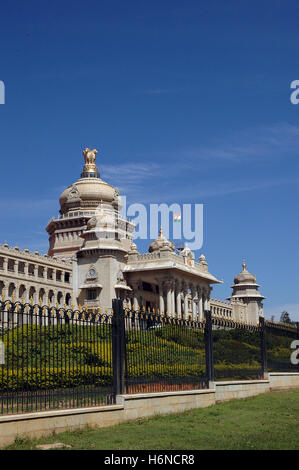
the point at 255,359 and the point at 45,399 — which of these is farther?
the point at 255,359

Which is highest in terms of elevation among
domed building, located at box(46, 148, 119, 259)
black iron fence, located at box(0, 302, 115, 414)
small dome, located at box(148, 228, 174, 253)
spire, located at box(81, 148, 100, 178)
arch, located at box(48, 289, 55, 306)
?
spire, located at box(81, 148, 100, 178)

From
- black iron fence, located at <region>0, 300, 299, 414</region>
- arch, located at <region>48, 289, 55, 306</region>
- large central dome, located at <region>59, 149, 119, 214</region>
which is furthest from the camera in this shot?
large central dome, located at <region>59, 149, 119, 214</region>

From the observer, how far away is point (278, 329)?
2541cm

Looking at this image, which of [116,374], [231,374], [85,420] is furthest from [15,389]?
[231,374]

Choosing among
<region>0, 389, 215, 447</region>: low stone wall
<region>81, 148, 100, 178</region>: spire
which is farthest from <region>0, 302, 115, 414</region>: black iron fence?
<region>81, 148, 100, 178</region>: spire

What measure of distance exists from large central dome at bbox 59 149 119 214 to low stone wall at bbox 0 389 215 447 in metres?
71.9

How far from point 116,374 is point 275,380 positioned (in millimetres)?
11140

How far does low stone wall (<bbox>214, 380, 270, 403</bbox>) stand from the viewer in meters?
A: 19.1

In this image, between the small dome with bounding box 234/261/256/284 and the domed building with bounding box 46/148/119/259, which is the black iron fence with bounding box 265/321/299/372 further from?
the small dome with bounding box 234/261/256/284

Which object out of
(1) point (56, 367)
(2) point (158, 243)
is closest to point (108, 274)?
(2) point (158, 243)

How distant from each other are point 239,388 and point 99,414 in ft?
26.5

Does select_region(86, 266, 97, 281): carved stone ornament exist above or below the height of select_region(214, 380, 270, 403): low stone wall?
above

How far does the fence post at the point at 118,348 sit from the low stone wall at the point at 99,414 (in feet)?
0.96

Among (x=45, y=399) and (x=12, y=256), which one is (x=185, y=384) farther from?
(x=12, y=256)
